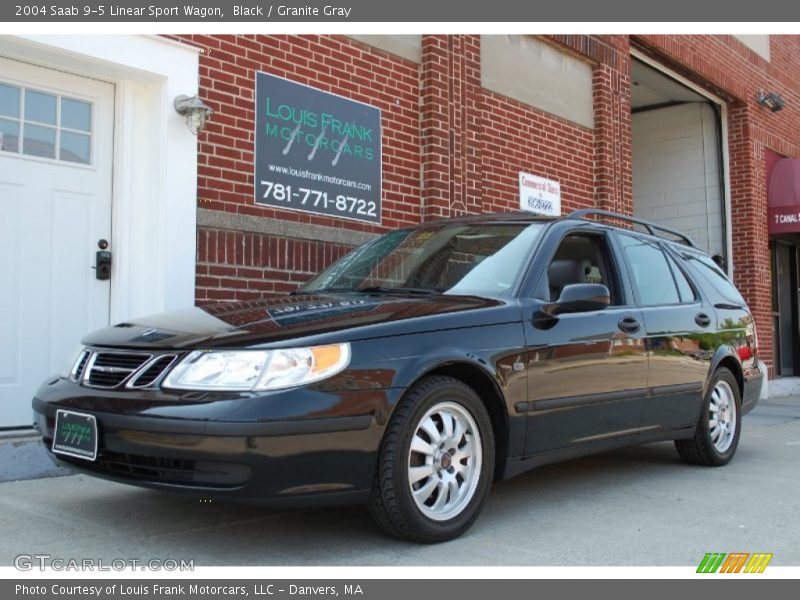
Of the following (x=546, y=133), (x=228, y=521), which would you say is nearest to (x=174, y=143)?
(x=228, y=521)

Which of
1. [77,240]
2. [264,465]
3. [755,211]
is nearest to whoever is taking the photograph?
[264,465]

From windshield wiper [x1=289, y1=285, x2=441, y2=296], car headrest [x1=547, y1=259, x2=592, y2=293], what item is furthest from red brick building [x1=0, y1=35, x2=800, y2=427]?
car headrest [x1=547, y1=259, x2=592, y2=293]

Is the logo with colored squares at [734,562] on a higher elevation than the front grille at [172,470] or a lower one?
lower

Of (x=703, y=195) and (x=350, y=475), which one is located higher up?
(x=703, y=195)

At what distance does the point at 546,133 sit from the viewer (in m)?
9.78

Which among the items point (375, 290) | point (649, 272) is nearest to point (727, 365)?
point (649, 272)

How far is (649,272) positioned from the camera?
5438 mm

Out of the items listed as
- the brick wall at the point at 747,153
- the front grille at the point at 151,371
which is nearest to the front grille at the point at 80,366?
the front grille at the point at 151,371

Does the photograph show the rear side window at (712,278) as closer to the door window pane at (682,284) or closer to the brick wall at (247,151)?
the door window pane at (682,284)

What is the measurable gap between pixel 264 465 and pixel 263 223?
12.1 feet

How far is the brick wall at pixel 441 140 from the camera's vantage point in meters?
6.39

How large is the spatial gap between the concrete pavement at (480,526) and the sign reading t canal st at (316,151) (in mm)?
2900

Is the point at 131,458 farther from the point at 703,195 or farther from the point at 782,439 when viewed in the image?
the point at 703,195

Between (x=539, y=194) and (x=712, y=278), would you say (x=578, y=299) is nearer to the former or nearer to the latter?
(x=712, y=278)
